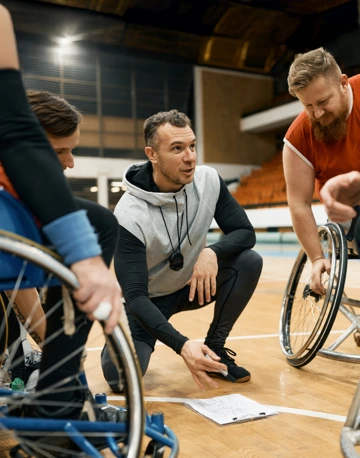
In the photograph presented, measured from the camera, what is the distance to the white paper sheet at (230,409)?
1.50 meters

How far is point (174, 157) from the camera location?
6.49 ft

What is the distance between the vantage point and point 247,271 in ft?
6.61

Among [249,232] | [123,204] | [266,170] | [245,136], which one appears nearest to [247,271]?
[249,232]

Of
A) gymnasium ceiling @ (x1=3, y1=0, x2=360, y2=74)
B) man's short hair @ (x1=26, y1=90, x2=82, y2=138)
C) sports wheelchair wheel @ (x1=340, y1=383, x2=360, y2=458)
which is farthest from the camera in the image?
gymnasium ceiling @ (x1=3, y1=0, x2=360, y2=74)

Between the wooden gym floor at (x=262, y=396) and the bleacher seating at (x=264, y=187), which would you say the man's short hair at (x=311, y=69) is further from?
the bleacher seating at (x=264, y=187)

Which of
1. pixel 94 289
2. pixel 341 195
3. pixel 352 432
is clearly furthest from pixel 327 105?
pixel 94 289

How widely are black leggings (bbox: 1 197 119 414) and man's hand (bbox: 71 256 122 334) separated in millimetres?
177

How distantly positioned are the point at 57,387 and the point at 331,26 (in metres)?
11.2

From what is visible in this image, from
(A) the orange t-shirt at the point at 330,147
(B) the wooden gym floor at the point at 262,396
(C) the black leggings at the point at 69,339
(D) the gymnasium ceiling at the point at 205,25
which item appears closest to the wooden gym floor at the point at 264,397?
(B) the wooden gym floor at the point at 262,396

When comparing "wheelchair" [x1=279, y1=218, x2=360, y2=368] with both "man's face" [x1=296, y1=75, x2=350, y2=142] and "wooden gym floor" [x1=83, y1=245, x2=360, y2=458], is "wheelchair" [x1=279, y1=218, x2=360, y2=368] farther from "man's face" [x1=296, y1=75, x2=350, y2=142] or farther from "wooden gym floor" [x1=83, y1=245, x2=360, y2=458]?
"man's face" [x1=296, y1=75, x2=350, y2=142]

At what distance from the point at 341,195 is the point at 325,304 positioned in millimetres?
889

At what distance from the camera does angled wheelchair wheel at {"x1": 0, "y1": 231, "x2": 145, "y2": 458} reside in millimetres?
824

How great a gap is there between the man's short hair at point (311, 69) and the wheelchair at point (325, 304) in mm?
528

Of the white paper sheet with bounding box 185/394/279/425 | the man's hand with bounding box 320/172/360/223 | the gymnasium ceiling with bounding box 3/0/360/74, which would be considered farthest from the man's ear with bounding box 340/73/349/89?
the gymnasium ceiling with bounding box 3/0/360/74
